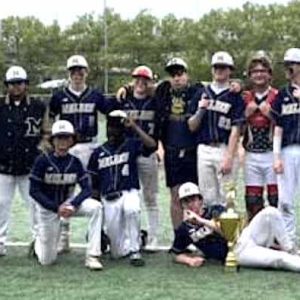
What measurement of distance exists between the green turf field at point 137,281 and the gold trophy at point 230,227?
0.10 meters

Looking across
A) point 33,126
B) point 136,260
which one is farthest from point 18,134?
point 136,260

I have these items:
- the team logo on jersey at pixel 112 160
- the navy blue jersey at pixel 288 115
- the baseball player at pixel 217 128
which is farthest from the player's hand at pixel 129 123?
the navy blue jersey at pixel 288 115

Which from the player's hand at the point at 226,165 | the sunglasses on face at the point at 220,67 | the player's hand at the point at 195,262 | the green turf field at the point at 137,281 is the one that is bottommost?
the green turf field at the point at 137,281

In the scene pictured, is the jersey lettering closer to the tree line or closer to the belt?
the belt

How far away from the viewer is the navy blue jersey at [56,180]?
7.18 metres

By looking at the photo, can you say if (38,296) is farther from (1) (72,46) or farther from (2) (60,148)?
A: (1) (72,46)

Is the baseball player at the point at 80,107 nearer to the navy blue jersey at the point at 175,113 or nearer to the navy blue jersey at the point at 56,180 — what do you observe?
the navy blue jersey at the point at 56,180

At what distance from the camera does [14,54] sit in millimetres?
40469

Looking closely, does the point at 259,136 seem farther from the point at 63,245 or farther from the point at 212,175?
the point at 63,245

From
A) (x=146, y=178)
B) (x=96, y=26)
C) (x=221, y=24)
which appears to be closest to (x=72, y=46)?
(x=96, y=26)

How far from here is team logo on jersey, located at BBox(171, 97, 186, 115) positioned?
754 centimetres

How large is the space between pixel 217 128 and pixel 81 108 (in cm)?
116

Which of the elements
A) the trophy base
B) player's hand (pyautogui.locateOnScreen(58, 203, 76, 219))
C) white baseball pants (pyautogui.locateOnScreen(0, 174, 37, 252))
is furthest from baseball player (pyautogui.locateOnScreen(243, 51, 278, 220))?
→ white baseball pants (pyautogui.locateOnScreen(0, 174, 37, 252))

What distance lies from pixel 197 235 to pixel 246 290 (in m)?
0.89
